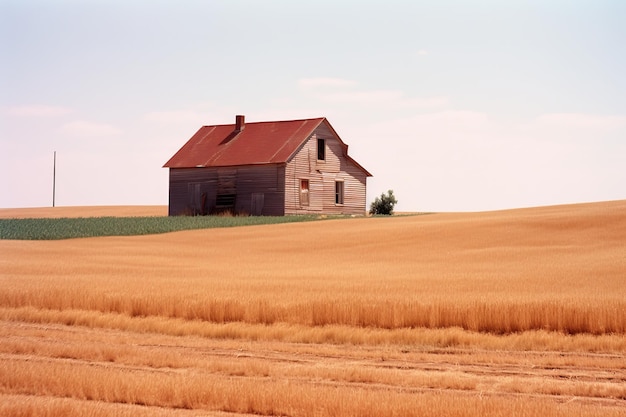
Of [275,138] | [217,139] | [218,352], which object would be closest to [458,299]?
[218,352]

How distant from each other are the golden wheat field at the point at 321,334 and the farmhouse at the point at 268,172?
82.6 feet

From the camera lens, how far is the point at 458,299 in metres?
19.3

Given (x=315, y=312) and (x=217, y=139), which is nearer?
(x=315, y=312)

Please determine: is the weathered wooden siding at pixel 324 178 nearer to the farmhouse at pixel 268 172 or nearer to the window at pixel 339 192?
the farmhouse at pixel 268 172

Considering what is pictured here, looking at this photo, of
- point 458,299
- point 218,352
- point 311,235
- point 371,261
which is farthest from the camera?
point 311,235

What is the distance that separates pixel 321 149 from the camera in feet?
203

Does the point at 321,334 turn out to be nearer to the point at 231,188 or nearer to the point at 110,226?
the point at 110,226

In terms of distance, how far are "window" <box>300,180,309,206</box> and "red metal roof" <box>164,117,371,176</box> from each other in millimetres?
2355

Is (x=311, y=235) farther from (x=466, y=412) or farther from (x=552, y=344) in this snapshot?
(x=466, y=412)

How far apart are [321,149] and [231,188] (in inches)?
259

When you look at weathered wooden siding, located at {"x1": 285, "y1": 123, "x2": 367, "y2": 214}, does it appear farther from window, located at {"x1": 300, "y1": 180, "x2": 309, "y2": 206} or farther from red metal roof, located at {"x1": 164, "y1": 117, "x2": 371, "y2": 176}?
red metal roof, located at {"x1": 164, "y1": 117, "x2": 371, "y2": 176}

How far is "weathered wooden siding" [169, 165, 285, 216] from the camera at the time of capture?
58844 millimetres

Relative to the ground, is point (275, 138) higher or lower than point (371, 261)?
higher

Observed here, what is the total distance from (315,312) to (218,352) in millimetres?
3605
